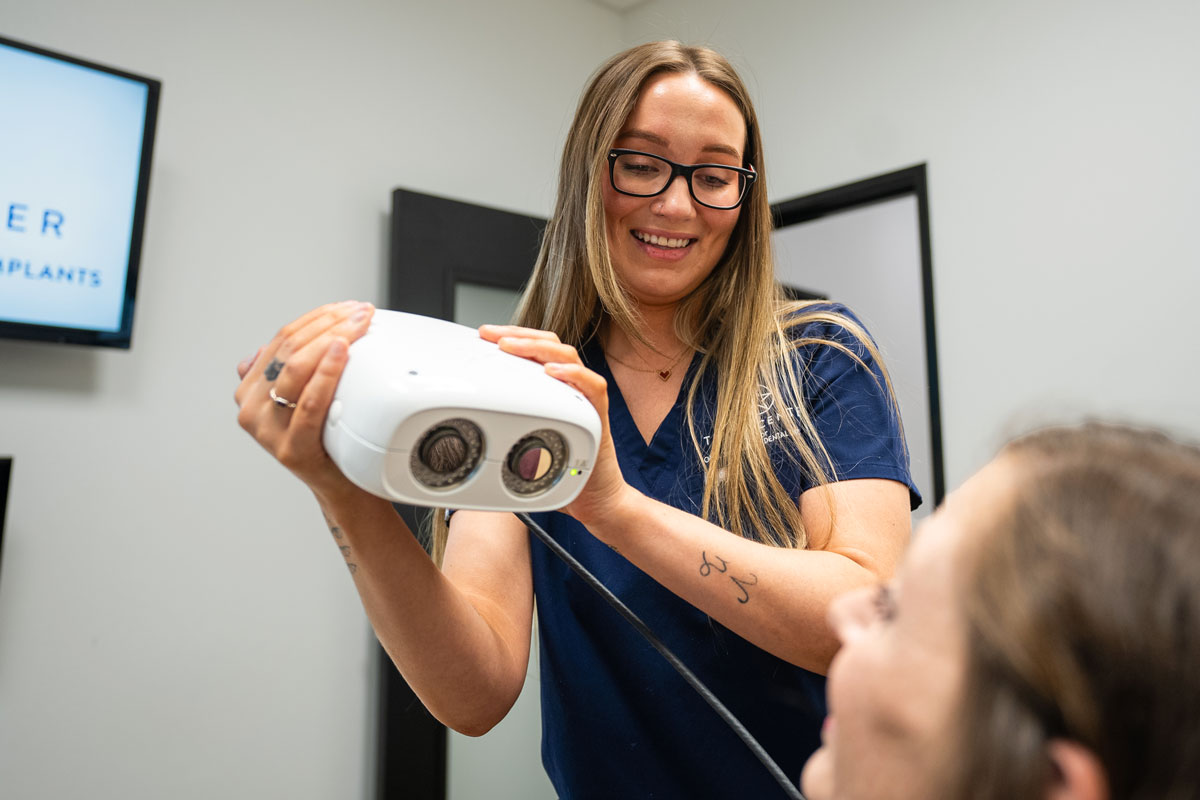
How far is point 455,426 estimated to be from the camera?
0.56 meters

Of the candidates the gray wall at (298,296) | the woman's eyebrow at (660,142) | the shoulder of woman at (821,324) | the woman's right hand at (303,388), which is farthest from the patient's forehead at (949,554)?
the gray wall at (298,296)

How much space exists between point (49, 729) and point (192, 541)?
0.42 metres

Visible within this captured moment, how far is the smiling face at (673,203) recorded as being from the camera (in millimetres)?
978

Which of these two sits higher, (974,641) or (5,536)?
(974,641)

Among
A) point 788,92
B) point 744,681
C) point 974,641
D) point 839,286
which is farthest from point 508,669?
point 839,286

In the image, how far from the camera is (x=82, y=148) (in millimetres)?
1648

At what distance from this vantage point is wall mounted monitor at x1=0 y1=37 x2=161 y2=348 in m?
1.57

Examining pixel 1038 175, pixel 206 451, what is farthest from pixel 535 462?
pixel 1038 175

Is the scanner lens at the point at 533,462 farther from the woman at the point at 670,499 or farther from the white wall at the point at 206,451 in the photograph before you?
the white wall at the point at 206,451

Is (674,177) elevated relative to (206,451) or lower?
elevated

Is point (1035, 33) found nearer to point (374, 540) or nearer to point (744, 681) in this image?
point (744, 681)

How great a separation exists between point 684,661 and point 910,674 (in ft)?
1.71

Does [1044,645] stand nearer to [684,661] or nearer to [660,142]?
[684,661]

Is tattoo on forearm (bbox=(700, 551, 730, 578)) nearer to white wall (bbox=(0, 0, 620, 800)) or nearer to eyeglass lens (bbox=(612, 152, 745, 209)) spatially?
eyeglass lens (bbox=(612, 152, 745, 209))
